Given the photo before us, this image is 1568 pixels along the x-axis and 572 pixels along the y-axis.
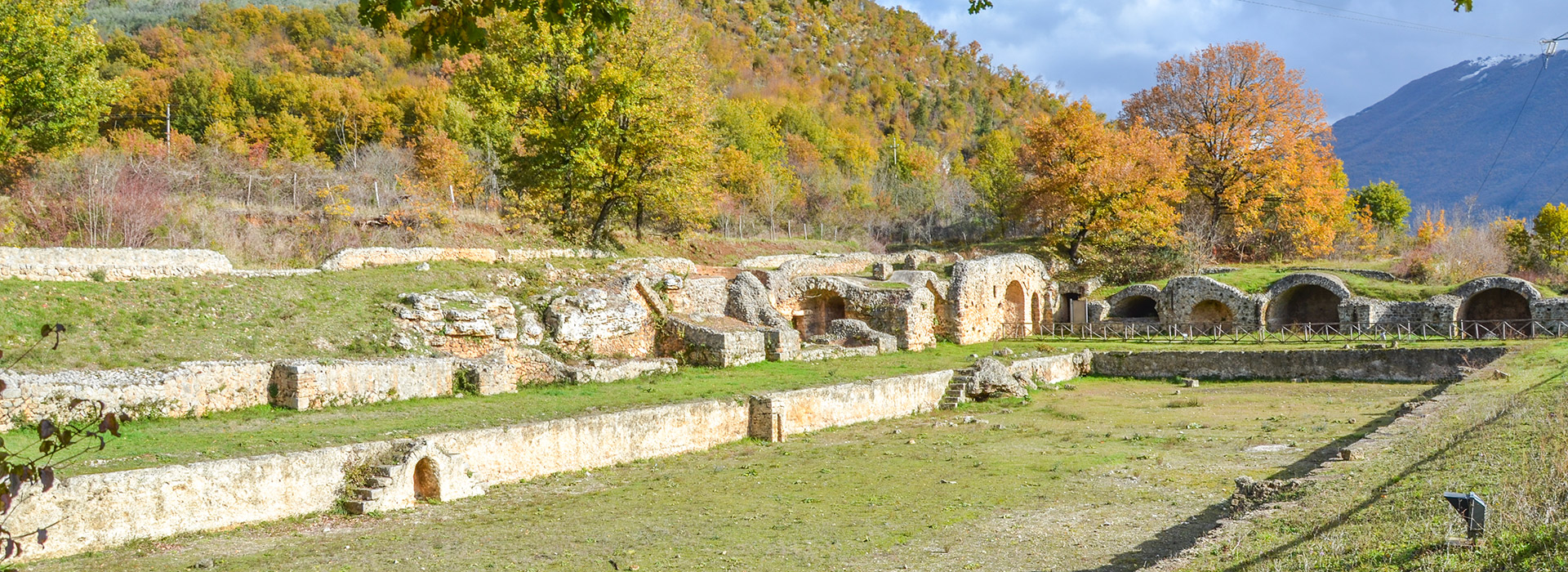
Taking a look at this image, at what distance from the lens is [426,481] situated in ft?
38.4

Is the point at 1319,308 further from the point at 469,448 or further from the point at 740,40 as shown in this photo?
the point at 740,40

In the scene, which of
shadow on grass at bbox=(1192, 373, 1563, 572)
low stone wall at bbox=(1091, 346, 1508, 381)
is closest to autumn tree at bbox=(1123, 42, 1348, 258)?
low stone wall at bbox=(1091, 346, 1508, 381)

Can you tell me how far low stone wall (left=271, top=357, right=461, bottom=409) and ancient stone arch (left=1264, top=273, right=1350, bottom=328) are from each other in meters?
25.7

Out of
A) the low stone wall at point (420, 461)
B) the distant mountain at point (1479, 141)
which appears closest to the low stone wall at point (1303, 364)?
the low stone wall at point (420, 461)

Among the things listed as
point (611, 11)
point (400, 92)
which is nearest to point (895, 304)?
point (611, 11)

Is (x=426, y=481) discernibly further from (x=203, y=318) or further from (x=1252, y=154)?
(x=1252, y=154)

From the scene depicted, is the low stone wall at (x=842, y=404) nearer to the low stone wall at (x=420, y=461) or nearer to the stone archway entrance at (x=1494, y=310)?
the low stone wall at (x=420, y=461)

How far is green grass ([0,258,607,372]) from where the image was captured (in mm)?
13617

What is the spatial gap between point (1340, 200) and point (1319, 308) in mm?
8651

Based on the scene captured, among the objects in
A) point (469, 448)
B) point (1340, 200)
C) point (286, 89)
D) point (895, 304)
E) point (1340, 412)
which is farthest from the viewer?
point (286, 89)

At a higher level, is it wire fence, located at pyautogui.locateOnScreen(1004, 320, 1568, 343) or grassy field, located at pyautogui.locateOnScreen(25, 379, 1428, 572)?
wire fence, located at pyautogui.locateOnScreen(1004, 320, 1568, 343)

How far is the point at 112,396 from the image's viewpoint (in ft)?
40.6

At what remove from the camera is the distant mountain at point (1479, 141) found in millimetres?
81438

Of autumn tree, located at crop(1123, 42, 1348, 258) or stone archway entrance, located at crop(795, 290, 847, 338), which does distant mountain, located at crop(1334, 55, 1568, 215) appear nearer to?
autumn tree, located at crop(1123, 42, 1348, 258)
